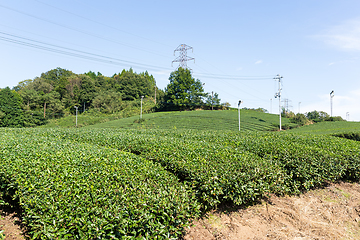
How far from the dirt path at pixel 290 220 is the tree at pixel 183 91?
162ft

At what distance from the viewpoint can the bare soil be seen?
163 inches

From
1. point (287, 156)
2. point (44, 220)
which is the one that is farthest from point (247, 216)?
point (44, 220)

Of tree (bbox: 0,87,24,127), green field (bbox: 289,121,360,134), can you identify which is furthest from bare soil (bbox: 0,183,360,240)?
tree (bbox: 0,87,24,127)

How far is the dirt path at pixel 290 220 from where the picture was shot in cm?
420

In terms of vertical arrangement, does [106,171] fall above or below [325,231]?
above

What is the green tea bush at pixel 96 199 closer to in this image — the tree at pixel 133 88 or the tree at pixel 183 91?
the tree at pixel 183 91

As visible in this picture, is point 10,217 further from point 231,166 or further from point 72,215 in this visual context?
point 231,166

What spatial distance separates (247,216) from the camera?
15.6ft

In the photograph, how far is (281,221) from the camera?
15.5 feet

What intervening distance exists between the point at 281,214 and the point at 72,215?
4.30 meters

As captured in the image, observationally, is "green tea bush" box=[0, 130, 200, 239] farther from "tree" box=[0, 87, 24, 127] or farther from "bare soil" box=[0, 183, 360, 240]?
"tree" box=[0, 87, 24, 127]

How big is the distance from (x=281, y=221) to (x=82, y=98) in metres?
64.4

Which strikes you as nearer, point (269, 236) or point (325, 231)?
point (269, 236)

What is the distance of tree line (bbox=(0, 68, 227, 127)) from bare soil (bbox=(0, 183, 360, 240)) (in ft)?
162
